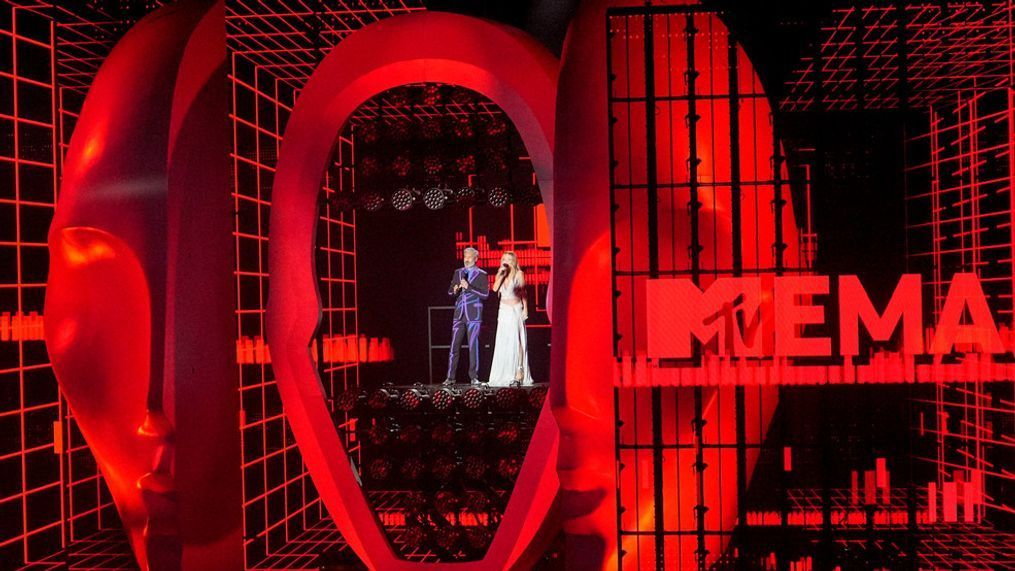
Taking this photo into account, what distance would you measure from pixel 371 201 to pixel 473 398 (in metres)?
1.95

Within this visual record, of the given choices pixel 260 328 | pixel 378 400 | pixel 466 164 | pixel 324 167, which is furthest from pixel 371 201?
pixel 260 328

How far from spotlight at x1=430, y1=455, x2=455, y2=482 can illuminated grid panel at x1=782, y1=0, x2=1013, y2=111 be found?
4110 mm

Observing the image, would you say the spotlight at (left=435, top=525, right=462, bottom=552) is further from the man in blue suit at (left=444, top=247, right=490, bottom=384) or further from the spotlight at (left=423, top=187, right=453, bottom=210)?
the spotlight at (left=423, top=187, right=453, bottom=210)

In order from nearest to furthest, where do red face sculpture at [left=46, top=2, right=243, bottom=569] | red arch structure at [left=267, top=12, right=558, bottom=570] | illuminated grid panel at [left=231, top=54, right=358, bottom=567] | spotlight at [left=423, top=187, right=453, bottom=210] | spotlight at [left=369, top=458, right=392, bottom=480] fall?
red face sculpture at [left=46, top=2, right=243, bottom=569] → red arch structure at [left=267, top=12, right=558, bottom=570] → spotlight at [left=369, top=458, right=392, bottom=480] → spotlight at [left=423, top=187, right=453, bottom=210] → illuminated grid panel at [left=231, top=54, right=358, bottom=567]

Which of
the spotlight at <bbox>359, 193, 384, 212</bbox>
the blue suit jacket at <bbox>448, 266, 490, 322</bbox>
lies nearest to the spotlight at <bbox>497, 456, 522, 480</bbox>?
the blue suit jacket at <bbox>448, 266, 490, 322</bbox>

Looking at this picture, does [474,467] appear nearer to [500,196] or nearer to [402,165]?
[500,196]

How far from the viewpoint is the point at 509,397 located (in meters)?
6.56

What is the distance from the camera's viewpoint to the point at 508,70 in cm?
552

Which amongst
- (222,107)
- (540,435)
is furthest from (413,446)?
(222,107)

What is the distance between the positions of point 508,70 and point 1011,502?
6.60 meters

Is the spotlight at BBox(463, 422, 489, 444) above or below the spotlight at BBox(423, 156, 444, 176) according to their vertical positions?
below

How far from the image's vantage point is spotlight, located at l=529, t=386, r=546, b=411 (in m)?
6.43

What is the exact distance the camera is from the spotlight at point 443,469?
6508mm

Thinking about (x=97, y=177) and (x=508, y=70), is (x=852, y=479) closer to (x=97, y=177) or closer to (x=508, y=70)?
(x=508, y=70)
